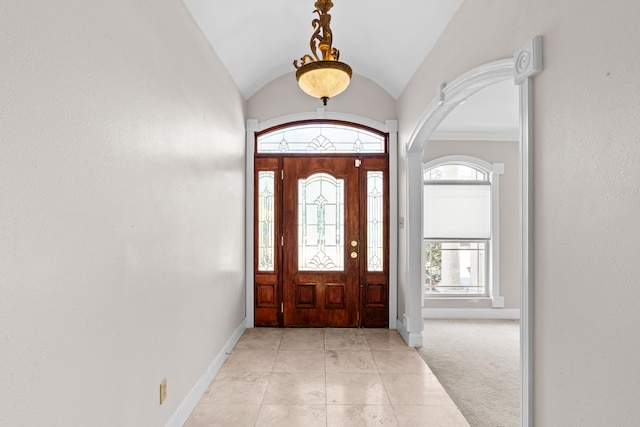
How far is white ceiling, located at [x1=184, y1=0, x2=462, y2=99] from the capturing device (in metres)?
3.06

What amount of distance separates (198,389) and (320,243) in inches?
94.7

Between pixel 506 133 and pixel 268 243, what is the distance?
371 cm

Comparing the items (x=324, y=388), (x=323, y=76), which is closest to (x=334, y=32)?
(x=323, y=76)

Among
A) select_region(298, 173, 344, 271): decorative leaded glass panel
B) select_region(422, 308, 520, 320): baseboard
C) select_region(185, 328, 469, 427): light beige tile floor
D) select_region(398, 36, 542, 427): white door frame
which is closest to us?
select_region(398, 36, 542, 427): white door frame

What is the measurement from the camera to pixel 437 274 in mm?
5652

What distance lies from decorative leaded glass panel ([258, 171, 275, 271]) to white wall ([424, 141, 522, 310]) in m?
2.32

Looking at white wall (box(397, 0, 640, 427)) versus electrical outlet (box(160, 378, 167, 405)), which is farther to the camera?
electrical outlet (box(160, 378, 167, 405))

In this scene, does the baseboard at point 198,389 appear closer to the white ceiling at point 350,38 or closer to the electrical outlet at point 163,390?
the electrical outlet at point 163,390

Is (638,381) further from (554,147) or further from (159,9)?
(159,9)

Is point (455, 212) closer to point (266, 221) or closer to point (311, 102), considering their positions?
point (311, 102)

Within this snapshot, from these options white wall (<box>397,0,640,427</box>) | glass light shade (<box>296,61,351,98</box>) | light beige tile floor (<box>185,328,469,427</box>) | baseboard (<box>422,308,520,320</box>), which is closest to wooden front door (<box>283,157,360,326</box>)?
light beige tile floor (<box>185,328,469,427</box>)

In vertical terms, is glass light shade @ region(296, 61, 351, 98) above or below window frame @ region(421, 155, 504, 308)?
above

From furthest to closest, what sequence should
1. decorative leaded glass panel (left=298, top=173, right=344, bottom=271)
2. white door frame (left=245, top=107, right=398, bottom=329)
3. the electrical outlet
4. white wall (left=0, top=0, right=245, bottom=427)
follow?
decorative leaded glass panel (left=298, top=173, right=344, bottom=271) < white door frame (left=245, top=107, right=398, bottom=329) < the electrical outlet < white wall (left=0, top=0, right=245, bottom=427)

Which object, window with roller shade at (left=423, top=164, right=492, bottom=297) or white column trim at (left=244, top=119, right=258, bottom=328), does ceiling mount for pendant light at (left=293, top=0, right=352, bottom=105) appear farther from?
window with roller shade at (left=423, top=164, right=492, bottom=297)
